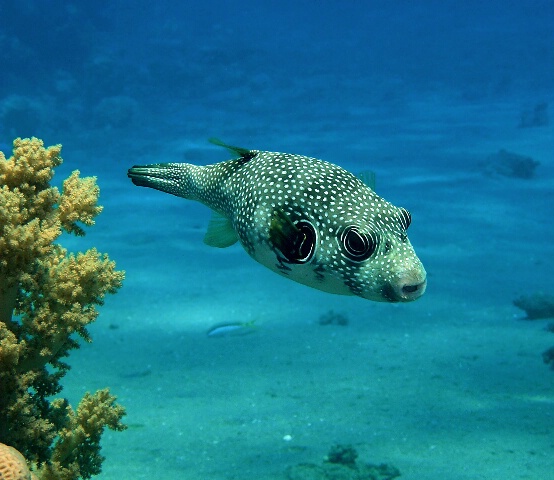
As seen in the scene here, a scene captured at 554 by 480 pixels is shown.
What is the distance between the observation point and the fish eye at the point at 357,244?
2717mm

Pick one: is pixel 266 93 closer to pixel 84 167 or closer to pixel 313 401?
pixel 84 167

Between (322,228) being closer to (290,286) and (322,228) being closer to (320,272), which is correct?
(320,272)

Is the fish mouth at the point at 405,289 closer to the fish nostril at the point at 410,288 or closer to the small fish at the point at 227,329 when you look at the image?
the fish nostril at the point at 410,288

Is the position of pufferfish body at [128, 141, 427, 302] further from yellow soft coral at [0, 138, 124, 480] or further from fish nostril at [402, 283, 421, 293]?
yellow soft coral at [0, 138, 124, 480]

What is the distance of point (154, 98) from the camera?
3997 cm

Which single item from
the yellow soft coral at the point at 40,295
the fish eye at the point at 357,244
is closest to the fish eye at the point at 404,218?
the fish eye at the point at 357,244

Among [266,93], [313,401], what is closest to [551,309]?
[313,401]

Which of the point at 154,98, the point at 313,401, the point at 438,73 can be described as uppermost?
the point at 438,73

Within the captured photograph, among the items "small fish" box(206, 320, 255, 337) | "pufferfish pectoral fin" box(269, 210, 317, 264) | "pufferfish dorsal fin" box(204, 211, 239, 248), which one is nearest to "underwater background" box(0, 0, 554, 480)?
"small fish" box(206, 320, 255, 337)

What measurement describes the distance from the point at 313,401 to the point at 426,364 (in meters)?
2.20

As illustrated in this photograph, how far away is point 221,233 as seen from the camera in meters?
3.60

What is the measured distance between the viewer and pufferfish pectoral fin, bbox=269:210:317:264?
9.20 ft

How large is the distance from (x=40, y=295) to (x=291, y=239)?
5.34 feet

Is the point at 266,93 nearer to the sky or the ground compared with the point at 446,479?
nearer to the sky
